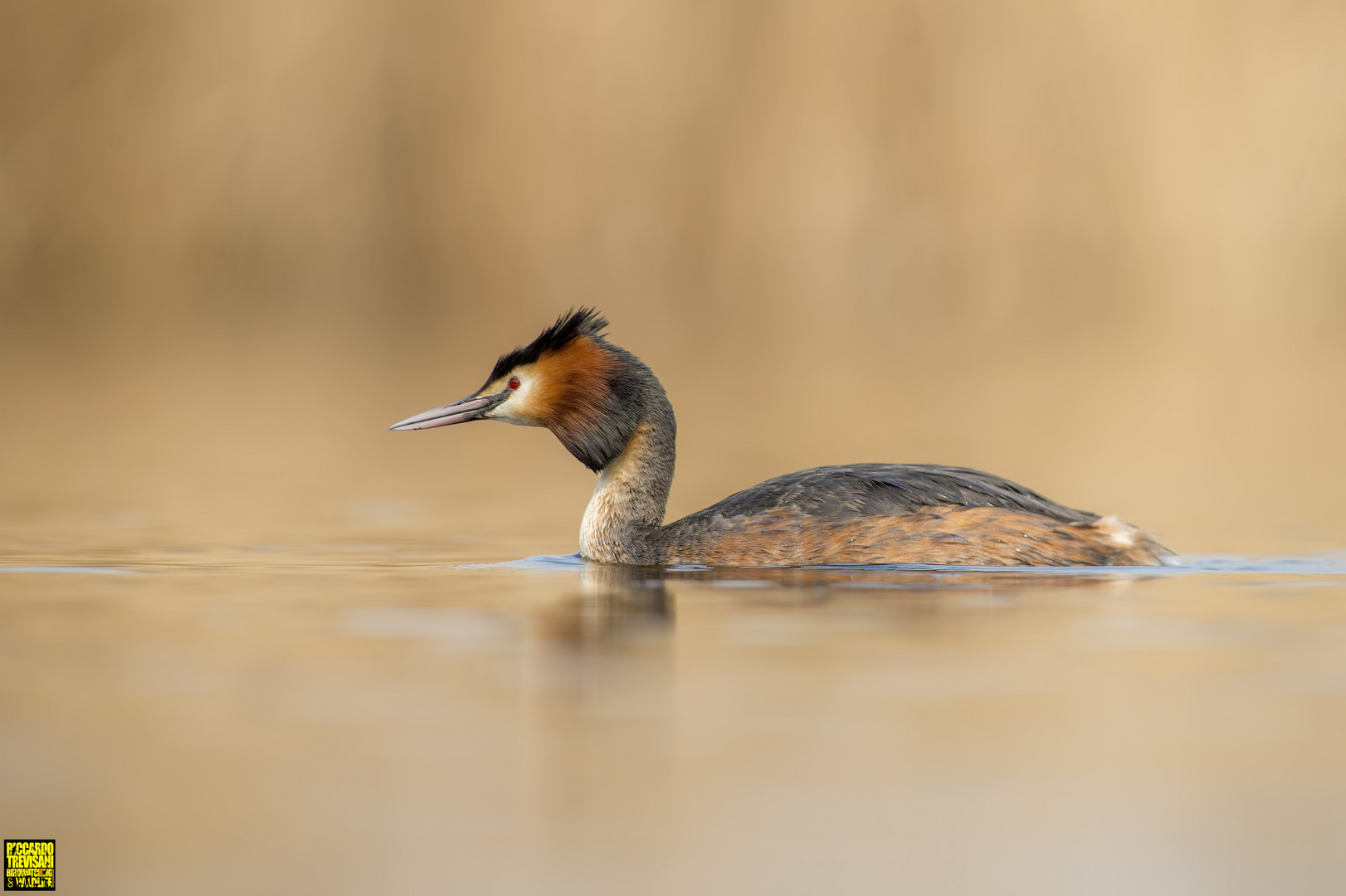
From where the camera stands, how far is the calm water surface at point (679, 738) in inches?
189

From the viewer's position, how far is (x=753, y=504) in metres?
10.3

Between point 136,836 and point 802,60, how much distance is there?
55458 millimetres

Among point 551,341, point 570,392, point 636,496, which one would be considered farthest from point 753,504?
point 551,341

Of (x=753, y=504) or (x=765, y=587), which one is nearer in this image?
(x=765, y=587)

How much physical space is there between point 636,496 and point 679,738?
4.95 metres

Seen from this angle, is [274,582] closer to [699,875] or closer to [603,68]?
[699,875]

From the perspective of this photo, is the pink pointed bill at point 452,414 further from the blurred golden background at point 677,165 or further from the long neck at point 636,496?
the blurred golden background at point 677,165

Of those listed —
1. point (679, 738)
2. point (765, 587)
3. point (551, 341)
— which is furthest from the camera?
point (551, 341)

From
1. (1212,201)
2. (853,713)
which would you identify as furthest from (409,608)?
(1212,201)

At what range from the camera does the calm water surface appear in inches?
189

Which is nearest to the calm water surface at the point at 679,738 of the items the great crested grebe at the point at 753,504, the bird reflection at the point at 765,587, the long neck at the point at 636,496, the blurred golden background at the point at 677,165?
the bird reflection at the point at 765,587

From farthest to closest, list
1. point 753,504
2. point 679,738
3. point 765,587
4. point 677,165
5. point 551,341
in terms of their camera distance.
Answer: point 677,165 < point 551,341 < point 753,504 < point 765,587 < point 679,738

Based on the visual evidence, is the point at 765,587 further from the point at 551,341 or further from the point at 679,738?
the point at 679,738

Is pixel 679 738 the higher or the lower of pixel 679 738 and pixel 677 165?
the lower
